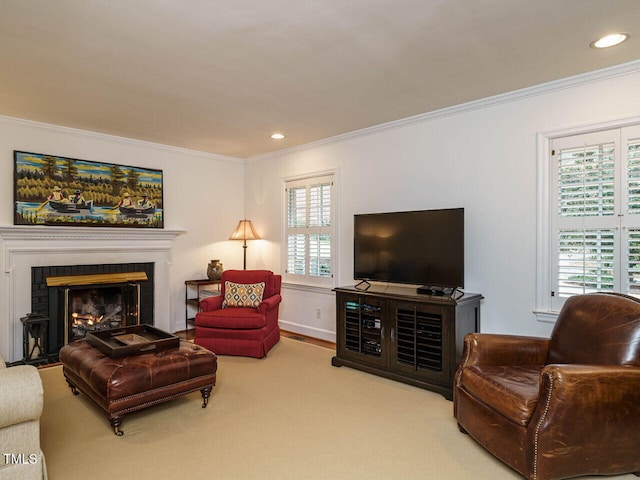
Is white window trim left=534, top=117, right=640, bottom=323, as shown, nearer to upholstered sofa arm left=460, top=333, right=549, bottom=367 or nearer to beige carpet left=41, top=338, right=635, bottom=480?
upholstered sofa arm left=460, top=333, right=549, bottom=367

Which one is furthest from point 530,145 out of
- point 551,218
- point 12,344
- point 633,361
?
point 12,344

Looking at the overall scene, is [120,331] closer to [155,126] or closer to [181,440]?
[181,440]

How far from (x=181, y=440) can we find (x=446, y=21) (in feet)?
10.0

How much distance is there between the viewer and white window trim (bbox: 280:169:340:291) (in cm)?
482

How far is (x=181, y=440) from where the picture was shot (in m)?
2.48

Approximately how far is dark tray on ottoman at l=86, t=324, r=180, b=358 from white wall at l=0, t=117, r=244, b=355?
154 centimetres

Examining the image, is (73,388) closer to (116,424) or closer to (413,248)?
(116,424)

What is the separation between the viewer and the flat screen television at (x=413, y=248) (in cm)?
343

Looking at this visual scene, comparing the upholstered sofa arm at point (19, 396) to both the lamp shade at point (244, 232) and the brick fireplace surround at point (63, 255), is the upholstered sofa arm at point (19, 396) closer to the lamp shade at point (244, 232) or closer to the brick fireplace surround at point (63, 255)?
the brick fireplace surround at point (63, 255)

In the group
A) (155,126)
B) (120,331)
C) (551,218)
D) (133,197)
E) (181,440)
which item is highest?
(155,126)

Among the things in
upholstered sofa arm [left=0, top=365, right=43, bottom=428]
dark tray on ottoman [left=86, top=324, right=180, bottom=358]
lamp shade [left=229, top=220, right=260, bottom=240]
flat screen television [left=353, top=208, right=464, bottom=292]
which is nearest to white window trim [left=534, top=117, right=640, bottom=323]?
flat screen television [left=353, top=208, right=464, bottom=292]

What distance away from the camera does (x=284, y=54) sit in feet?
8.77

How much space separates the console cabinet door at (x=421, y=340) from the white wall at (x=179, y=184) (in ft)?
10.4

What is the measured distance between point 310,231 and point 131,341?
2629mm
